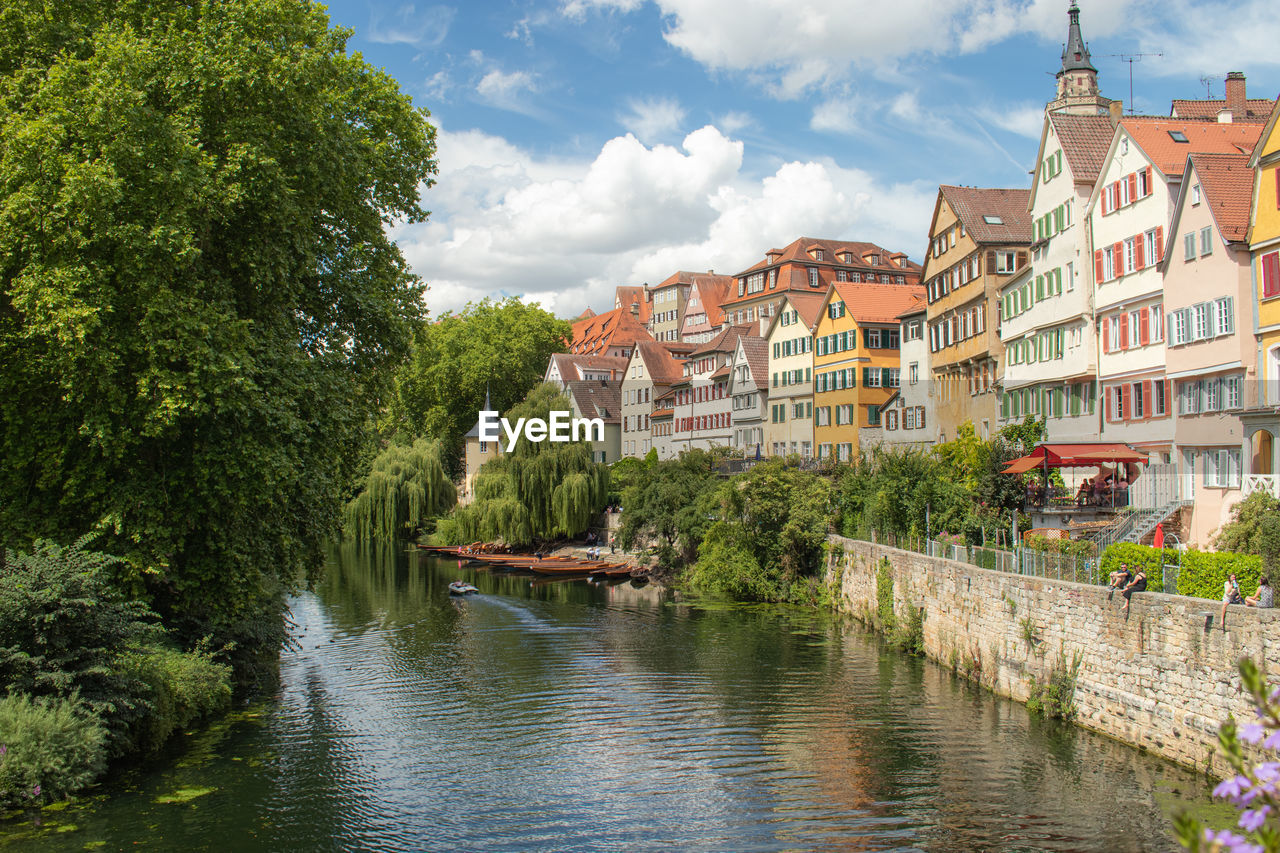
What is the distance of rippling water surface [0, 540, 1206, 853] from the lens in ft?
46.0

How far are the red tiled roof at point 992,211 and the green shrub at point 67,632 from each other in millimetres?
32618

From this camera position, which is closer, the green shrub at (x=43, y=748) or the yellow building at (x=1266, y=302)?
the green shrub at (x=43, y=748)

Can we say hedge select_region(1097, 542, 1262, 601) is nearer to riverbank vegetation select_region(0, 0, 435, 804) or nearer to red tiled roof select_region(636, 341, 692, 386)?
riverbank vegetation select_region(0, 0, 435, 804)

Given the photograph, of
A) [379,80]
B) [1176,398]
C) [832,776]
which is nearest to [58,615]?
[832,776]

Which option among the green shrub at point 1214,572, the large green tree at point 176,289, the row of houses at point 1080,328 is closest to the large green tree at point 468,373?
the row of houses at point 1080,328

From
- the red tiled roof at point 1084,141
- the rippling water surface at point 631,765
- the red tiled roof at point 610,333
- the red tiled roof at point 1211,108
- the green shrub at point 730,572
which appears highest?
the red tiled roof at point 610,333

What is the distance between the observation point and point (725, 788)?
16156 millimetres

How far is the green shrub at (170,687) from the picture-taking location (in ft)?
54.2

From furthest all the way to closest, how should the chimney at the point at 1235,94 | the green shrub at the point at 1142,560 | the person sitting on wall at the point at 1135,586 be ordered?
the chimney at the point at 1235,94 → the green shrub at the point at 1142,560 → the person sitting on wall at the point at 1135,586

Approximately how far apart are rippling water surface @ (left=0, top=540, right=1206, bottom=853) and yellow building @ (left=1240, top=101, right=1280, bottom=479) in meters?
8.21

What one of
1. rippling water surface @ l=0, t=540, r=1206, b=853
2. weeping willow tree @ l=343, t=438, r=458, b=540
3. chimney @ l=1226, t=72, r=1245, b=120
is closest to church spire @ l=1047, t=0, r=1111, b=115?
chimney @ l=1226, t=72, r=1245, b=120

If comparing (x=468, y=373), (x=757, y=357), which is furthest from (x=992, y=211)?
(x=468, y=373)

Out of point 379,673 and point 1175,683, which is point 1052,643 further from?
point 379,673

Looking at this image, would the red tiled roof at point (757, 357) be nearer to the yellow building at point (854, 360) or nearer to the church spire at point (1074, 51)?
the yellow building at point (854, 360)
